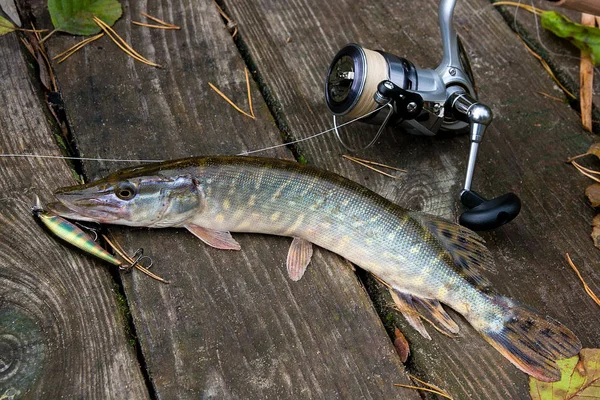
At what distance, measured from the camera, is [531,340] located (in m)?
2.51

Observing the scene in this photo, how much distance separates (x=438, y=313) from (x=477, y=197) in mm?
618

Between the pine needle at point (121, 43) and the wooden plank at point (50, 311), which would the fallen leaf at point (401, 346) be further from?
the pine needle at point (121, 43)

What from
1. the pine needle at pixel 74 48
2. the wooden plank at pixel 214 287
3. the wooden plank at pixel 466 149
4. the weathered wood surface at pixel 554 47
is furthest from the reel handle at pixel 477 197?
the pine needle at pixel 74 48

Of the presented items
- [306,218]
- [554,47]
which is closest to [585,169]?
[554,47]

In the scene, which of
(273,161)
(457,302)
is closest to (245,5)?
(273,161)

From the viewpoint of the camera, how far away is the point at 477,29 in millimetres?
3691

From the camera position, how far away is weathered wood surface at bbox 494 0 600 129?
350cm

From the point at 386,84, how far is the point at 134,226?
1391mm

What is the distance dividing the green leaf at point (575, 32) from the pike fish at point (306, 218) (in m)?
1.69

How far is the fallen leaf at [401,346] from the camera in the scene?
2543 mm

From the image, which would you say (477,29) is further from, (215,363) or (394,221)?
(215,363)

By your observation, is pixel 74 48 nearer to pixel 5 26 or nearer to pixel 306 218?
pixel 5 26

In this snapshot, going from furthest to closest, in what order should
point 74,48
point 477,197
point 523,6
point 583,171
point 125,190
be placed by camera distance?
point 523,6 < point 74,48 < point 583,171 < point 477,197 < point 125,190

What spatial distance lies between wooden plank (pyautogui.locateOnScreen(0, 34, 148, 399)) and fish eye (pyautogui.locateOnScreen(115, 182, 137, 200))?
1.04 feet
